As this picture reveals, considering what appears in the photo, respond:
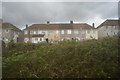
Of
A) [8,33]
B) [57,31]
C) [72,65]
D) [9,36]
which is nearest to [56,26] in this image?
[57,31]

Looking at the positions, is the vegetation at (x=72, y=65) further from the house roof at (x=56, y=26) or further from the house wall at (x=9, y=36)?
the house roof at (x=56, y=26)

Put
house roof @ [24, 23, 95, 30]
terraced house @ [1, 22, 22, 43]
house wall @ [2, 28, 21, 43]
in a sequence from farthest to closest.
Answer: house roof @ [24, 23, 95, 30] → house wall @ [2, 28, 21, 43] → terraced house @ [1, 22, 22, 43]

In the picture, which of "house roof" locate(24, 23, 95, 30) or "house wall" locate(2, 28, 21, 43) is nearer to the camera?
"house wall" locate(2, 28, 21, 43)

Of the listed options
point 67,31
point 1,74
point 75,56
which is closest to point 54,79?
point 75,56

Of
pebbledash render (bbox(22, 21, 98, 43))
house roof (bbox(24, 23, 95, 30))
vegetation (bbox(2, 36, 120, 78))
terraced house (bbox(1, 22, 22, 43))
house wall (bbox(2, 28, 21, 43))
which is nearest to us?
vegetation (bbox(2, 36, 120, 78))

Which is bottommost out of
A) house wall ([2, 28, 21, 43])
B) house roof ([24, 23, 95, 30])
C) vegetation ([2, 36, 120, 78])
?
vegetation ([2, 36, 120, 78])

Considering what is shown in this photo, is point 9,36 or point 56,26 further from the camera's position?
point 56,26

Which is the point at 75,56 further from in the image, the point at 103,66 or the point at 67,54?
the point at 103,66

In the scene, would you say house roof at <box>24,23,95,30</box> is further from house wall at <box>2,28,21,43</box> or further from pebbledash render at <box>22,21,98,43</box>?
house wall at <box>2,28,21,43</box>

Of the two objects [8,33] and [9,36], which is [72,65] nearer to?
[9,36]

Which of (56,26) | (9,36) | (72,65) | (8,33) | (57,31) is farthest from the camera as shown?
(56,26)

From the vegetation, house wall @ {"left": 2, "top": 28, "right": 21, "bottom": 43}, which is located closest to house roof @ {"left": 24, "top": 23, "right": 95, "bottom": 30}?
house wall @ {"left": 2, "top": 28, "right": 21, "bottom": 43}

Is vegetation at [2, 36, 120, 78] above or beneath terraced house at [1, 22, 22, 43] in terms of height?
beneath

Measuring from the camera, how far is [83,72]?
3637 mm
